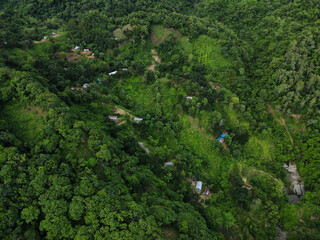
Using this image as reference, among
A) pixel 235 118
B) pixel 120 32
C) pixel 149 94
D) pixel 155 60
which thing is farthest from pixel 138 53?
pixel 235 118

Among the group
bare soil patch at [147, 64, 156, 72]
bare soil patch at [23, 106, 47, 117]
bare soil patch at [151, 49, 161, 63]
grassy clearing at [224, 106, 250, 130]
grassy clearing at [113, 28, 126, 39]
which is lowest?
grassy clearing at [224, 106, 250, 130]

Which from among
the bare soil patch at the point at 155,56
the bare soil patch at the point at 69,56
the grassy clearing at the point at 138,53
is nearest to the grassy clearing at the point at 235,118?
the bare soil patch at the point at 155,56

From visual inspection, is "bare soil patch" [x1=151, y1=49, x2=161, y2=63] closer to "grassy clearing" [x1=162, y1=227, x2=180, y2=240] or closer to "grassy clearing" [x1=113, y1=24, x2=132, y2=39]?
"grassy clearing" [x1=113, y1=24, x2=132, y2=39]

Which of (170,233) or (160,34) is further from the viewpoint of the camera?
(160,34)

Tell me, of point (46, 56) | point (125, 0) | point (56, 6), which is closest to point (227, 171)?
point (46, 56)

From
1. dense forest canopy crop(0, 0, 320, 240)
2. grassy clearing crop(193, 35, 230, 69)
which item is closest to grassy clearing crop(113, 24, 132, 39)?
dense forest canopy crop(0, 0, 320, 240)

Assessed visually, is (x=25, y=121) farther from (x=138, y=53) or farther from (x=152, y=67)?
(x=138, y=53)

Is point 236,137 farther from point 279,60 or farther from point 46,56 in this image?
point 46,56
